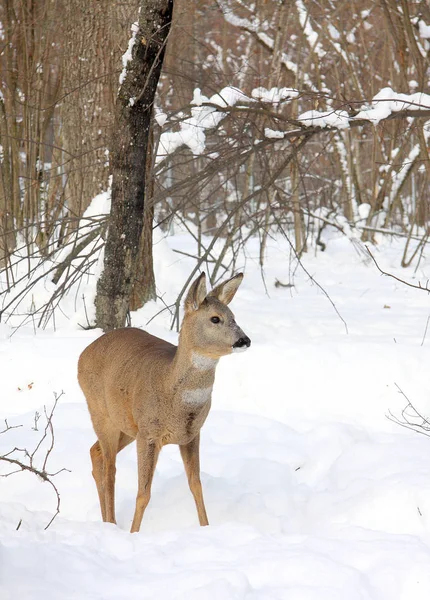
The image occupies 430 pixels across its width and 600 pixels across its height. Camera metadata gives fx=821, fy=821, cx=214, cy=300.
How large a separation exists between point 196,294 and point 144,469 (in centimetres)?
104

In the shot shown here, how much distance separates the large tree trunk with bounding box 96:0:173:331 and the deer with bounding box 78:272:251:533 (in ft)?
6.59

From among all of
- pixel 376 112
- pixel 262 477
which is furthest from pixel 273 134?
pixel 262 477

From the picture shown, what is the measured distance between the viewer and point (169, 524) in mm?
4996

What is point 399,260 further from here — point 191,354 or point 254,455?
point 191,354

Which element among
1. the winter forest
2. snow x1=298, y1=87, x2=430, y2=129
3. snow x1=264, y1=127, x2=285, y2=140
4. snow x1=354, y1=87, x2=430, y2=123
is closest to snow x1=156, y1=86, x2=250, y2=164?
the winter forest

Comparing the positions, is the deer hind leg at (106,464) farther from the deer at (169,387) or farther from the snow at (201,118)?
the snow at (201,118)

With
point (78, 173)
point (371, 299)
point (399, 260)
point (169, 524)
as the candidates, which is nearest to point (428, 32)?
point (371, 299)

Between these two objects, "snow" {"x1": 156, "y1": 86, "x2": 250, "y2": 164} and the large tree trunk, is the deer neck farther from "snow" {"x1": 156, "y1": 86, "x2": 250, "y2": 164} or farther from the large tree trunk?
"snow" {"x1": 156, "y1": 86, "x2": 250, "y2": 164}

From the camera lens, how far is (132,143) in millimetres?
6742

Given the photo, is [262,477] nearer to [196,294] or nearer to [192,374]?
[192,374]

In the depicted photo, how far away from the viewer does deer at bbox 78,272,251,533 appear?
4.54 meters

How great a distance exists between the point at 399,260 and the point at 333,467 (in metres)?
8.43

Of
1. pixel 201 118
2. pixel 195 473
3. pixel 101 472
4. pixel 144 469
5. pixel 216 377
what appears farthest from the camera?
pixel 216 377

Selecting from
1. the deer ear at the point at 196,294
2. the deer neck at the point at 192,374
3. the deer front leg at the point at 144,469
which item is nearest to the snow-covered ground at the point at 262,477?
the deer front leg at the point at 144,469
